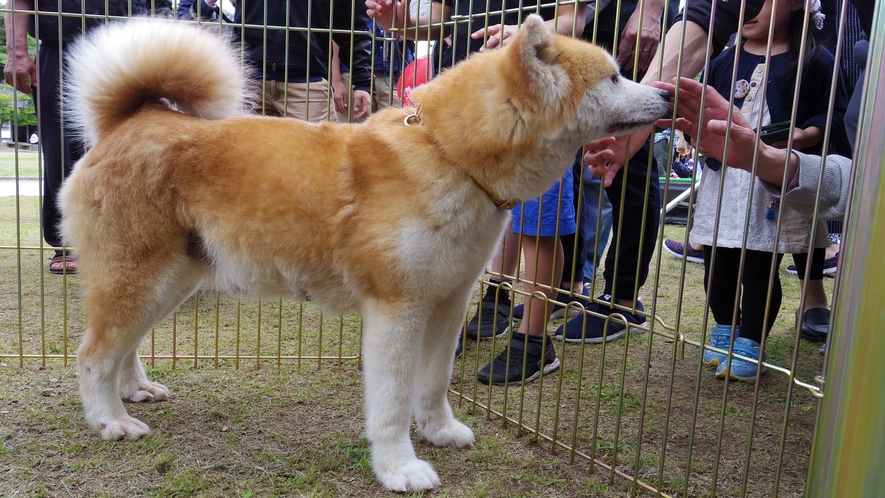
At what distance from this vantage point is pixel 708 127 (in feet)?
6.05

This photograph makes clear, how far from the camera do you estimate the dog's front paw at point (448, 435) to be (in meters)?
2.45

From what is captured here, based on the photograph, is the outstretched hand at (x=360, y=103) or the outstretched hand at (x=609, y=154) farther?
the outstretched hand at (x=360, y=103)

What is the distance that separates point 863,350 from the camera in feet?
1.95

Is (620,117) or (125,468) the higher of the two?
(620,117)

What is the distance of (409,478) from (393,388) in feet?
0.98

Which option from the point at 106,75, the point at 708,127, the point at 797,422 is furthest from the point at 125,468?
the point at 797,422

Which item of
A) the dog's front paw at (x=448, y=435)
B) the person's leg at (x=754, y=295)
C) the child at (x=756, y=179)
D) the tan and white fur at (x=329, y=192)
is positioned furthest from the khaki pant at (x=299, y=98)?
the person's leg at (x=754, y=295)

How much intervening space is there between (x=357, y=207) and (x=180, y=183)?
67 cm

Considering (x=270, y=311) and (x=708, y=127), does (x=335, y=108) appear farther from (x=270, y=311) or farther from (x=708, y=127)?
(x=708, y=127)

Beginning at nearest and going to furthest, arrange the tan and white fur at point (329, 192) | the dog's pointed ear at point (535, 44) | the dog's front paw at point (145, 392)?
the dog's pointed ear at point (535, 44) → the tan and white fur at point (329, 192) → the dog's front paw at point (145, 392)

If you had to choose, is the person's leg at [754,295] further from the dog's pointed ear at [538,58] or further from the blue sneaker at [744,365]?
the dog's pointed ear at [538,58]

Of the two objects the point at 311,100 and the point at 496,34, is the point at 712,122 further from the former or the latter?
the point at 311,100

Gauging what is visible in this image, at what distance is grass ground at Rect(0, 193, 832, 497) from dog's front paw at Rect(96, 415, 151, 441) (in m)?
0.04

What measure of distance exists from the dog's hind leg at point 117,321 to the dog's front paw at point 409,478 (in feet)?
3.26
